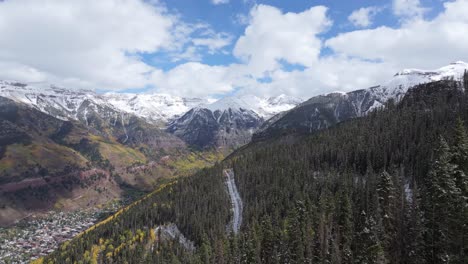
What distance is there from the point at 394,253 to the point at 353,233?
86.1ft

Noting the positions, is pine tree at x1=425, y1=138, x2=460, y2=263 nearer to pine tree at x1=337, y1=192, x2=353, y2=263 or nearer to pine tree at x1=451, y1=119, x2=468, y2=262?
pine tree at x1=451, y1=119, x2=468, y2=262

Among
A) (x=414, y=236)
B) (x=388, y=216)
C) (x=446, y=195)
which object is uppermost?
(x=446, y=195)

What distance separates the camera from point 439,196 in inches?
2188

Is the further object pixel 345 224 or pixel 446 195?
pixel 345 224

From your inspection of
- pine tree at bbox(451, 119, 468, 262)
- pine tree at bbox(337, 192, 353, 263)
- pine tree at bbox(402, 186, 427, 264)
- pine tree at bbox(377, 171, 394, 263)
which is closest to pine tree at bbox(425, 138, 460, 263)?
pine tree at bbox(451, 119, 468, 262)

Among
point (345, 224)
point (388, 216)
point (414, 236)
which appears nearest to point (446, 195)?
point (414, 236)

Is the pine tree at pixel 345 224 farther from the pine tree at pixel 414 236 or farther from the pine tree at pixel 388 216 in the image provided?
the pine tree at pixel 414 236

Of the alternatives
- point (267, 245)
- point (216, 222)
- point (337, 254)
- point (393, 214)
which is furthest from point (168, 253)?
point (393, 214)

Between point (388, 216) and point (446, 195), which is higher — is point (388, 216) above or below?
below

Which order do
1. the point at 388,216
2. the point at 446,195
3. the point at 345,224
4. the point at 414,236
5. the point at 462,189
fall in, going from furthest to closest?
the point at 345,224, the point at 388,216, the point at 414,236, the point at 446,195, the point at 462,189

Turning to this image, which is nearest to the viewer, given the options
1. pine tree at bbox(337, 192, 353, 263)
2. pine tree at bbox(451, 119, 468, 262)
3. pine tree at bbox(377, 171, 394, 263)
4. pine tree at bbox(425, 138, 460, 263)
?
pine tree at bbox(451, 119, 468, 262)

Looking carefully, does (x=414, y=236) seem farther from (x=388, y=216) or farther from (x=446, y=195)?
(x=446, y=195)

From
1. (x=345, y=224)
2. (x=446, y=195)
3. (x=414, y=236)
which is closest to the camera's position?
(x=446, y=195)

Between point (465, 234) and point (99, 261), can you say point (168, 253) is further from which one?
point (465, 234)
